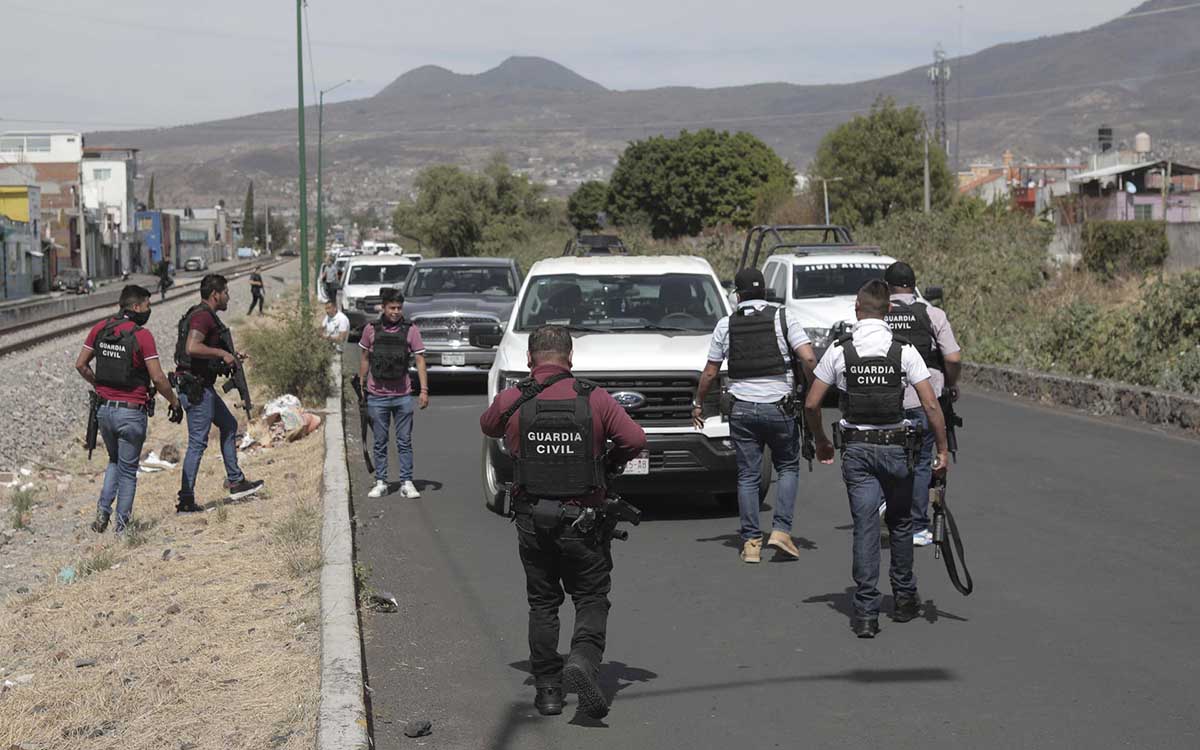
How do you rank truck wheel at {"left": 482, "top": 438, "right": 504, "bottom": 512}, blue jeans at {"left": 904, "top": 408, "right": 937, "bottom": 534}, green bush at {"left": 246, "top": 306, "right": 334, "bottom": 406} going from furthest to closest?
green bush at {"left": 246, "top": 306, "right": 334, "bottom": 406}, truck wheel at {"left": 482, "top": 438, "right": 504, "bottom": 512}, blue jeans at {"left": 904, "top": 408, "right": 937, "bottom": 534}

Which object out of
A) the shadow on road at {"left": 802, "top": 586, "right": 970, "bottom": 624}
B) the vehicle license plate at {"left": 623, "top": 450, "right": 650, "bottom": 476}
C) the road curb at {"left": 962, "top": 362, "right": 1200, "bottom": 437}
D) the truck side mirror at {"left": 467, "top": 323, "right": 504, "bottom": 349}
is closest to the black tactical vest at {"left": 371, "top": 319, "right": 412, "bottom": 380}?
the truck side mirror at {"left": 467, "top": 323, "right": 504, "bottom": 349}

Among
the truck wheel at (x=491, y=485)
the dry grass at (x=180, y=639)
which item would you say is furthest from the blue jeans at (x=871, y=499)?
the truck wheel at (x=491, y=485)

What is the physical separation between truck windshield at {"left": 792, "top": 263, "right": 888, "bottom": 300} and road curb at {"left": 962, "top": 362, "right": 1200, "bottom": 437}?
2428 mm

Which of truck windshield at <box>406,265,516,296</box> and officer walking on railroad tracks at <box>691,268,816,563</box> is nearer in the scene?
officer walking on railroad tracks at <box>691,268,816,563</box>

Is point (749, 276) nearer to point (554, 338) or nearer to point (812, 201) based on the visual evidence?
point (554, 338)

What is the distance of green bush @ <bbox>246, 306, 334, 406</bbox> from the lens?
797 inches

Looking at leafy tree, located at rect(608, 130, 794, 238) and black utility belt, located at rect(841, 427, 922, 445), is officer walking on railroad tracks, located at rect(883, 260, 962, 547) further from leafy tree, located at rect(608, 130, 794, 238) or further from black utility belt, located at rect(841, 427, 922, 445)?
leafy tree, located at rect(608, 130, 794, 238)

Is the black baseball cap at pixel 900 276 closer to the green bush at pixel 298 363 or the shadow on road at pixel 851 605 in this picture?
the shadow on road at pixel 851 605

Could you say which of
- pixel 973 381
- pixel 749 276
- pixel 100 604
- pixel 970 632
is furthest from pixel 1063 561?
pixel 973 381

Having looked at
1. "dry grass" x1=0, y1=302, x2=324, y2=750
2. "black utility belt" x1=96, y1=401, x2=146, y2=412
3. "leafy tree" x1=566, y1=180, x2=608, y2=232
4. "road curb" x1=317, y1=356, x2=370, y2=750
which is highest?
"leafy tree" x1=566, y1=180, x2=608, y2=232

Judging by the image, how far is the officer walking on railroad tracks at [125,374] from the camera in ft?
35.8

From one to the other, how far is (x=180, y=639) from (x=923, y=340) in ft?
15.6

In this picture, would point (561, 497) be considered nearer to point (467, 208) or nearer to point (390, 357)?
point (390, 357)

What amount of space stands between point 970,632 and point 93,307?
52.8m
